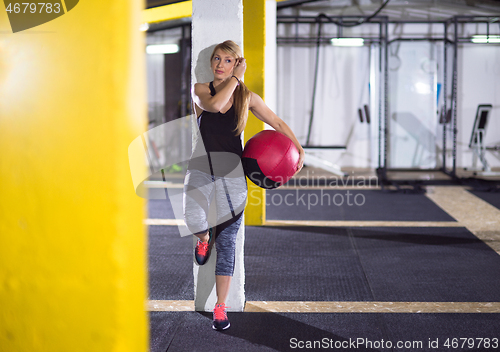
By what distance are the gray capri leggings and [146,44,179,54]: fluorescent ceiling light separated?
703 centimetres

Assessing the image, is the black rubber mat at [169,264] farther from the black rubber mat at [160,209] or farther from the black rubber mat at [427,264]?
the black rubber mat at [427,264]

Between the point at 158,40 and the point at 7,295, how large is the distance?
875 centimetres

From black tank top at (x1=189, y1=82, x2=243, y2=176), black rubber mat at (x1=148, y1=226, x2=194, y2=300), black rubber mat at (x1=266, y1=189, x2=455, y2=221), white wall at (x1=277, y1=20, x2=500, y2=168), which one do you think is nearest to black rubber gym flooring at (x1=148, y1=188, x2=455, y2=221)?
black rubber mat at (x1=266, y1=189, x2=455, y2=221)

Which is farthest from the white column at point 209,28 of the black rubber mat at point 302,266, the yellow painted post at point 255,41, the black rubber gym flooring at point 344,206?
the black rubber gym flooring at point 344,206

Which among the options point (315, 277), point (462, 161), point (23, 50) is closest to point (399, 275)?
point (315, 277)

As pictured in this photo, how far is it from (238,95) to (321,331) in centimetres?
131

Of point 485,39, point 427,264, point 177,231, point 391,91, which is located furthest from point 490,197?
point 177,231

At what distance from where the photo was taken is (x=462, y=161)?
892cm

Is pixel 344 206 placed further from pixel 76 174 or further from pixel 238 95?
pixel 76 174

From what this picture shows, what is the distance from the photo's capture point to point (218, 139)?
7.43ft

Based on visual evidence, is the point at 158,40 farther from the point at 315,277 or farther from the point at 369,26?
the point at 315,277

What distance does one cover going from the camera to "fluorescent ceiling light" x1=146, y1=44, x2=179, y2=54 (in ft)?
28.6

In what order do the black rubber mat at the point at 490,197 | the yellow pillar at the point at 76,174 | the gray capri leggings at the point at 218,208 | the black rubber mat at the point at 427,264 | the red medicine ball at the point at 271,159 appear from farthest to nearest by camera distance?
1. the black rubber mat at the point at 490,197
2. the black rubber mat at the point at 427,264
3. the gray capri leggings at the point at 218,208
4. the red medicine ball at the point at 271,159
5. the yellow pillar at the point at 76,174

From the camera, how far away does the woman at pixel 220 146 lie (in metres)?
2.26
